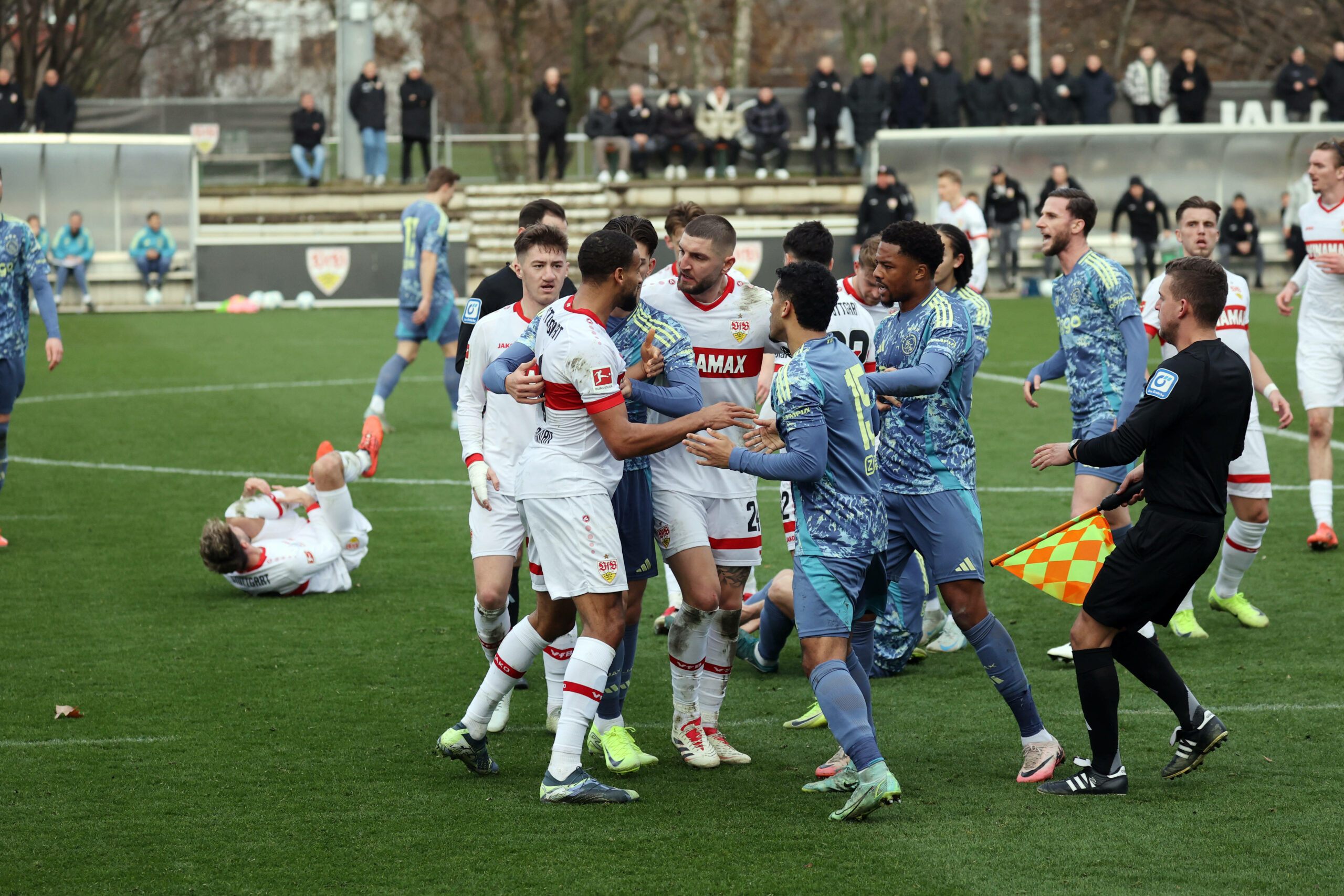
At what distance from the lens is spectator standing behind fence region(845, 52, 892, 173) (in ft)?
106

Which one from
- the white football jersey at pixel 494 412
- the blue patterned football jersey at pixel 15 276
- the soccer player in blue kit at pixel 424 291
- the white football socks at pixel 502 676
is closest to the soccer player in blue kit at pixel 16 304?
the blue patterned football jersey at pixel 15 276

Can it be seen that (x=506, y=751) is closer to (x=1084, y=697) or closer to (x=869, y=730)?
(x=869, y=730)

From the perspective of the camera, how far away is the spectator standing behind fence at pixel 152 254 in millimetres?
30000

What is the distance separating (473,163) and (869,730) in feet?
107

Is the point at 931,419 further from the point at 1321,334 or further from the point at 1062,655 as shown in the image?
the point at 1321,334

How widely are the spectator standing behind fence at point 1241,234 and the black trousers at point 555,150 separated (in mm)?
14112

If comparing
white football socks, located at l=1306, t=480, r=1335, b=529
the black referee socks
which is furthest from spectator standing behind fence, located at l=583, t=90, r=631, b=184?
the black referee socks

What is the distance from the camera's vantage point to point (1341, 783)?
546cm

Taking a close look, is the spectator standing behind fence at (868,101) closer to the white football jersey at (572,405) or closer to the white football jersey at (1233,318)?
the white football jersey at (1233,318)

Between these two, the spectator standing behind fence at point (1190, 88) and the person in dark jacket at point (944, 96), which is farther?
the spectator standing behind fence at point (1190, 88)

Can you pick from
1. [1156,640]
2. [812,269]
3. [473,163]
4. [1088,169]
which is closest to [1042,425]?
[1156,640]

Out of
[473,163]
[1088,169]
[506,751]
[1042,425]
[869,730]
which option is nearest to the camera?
[869,730]

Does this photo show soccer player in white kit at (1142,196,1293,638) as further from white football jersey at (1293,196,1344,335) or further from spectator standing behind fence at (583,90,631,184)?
spectator standing behind fence at (583,90,631,184)

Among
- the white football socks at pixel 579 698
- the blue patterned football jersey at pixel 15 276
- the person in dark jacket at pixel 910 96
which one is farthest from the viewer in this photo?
the person in dark jacket at pixel 910 96
